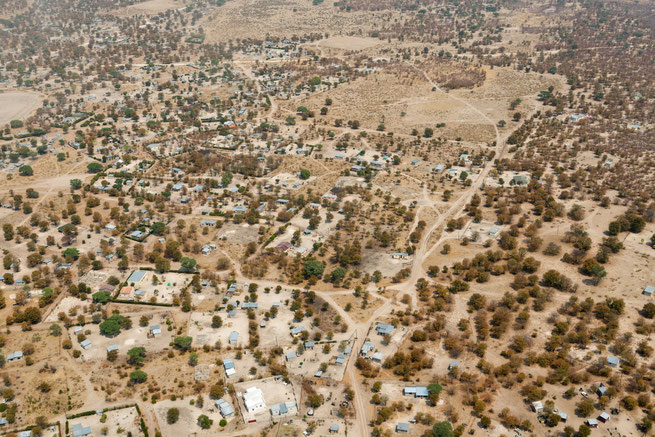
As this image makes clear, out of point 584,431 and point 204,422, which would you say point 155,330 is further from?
point 584,431

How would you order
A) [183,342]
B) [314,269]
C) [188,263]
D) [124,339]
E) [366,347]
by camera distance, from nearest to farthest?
[366,347], [183,342], [124,339], [314,269], [188,263]

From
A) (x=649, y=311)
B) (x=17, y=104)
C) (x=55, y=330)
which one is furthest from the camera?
(x=17, y=104)

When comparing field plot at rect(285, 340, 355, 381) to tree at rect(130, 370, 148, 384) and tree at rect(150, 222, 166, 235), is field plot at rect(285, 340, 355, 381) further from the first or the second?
tree at rect(150, 222, 166, 235)

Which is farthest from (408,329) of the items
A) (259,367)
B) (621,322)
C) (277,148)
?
Answer: (277,148)

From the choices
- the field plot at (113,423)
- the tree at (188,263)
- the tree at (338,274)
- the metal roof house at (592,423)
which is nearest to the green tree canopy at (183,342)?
the field plot at (113,423)

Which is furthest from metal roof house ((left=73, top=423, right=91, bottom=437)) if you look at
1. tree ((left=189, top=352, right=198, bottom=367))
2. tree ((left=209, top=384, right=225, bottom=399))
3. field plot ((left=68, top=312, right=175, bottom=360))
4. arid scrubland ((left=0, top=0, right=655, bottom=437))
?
tree ((left=209, top=384, right=225, bottom=399))

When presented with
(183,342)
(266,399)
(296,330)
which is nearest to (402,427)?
(266,399)

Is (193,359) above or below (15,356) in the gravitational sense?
above
